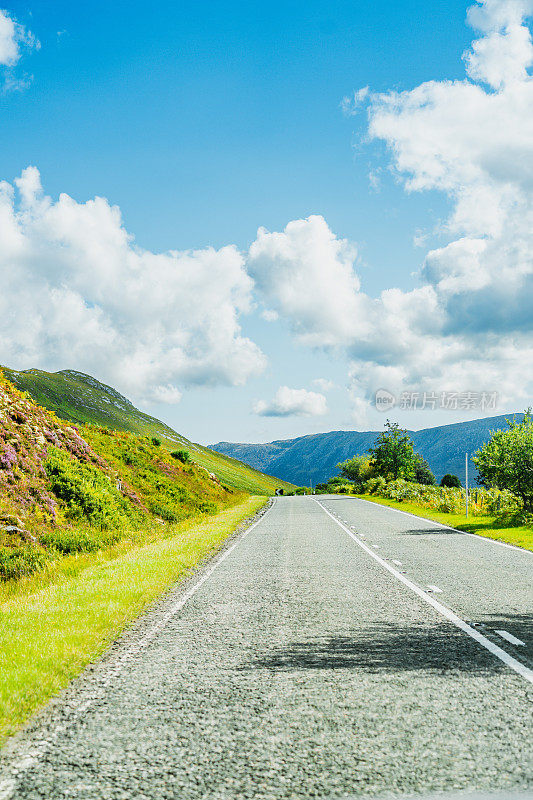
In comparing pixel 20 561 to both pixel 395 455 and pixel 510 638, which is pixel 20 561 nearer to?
pixel 510 638

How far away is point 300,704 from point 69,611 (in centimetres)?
506

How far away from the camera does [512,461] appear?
934 inches

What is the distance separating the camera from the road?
12.6 feet

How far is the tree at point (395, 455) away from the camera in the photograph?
2621 inches

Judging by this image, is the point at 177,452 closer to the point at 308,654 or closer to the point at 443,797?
the point at 308,654

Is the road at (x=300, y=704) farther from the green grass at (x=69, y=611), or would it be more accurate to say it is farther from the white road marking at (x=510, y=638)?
the green grass at (x=69, y=611)

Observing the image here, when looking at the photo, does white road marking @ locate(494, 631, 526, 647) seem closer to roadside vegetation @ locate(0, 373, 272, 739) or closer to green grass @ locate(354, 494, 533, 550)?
roadside vegetation @ locate(0, 373, 272, 739)

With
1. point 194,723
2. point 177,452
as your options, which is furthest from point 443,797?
point 177,452

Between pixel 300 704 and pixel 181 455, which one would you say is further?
pixel 181 455

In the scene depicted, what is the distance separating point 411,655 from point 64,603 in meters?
5.68

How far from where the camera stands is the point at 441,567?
13336 millimetres

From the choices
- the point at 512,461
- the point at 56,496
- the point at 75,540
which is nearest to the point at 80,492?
the point at 56,496

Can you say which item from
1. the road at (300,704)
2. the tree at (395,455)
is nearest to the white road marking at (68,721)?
the road at (300,704)

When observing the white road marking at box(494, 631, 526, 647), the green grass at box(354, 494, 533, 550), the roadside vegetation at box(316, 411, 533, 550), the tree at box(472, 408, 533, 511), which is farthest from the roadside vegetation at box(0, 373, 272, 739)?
the tree at box(472, 408, 533, 511)
